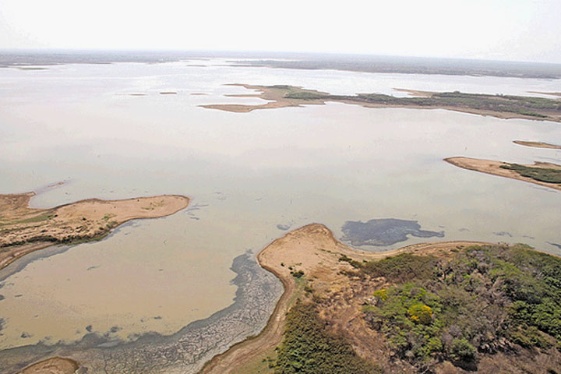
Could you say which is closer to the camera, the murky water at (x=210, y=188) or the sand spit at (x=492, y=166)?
the murky water at (x=210, y=188)

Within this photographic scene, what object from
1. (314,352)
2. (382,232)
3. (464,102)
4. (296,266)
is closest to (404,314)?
(314,352)

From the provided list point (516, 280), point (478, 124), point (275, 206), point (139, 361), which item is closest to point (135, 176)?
point (275, 206)

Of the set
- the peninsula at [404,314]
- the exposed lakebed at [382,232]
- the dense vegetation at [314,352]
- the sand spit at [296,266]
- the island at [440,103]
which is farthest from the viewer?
the island at [440,103]

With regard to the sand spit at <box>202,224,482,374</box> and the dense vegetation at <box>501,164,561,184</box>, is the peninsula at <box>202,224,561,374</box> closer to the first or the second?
the sand spit at <box>202,224,482,374</box>

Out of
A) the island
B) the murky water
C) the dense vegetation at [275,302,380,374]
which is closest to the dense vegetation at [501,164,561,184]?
the murky water

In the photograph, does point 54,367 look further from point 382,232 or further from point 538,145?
point 538,145

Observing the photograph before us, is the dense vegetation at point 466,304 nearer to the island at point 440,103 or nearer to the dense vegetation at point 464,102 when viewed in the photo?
the island at point 440,103

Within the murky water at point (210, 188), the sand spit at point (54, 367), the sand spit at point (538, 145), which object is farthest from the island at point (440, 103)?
the sand spit at point (54, 367)
